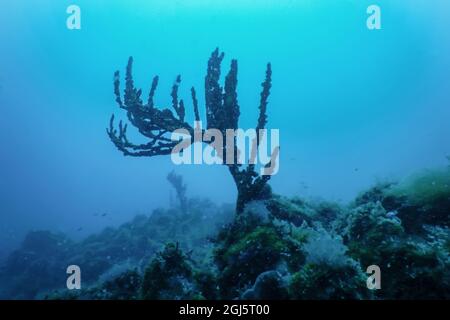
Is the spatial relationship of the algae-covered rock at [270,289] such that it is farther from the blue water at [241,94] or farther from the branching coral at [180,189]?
the blue water at [241,94]

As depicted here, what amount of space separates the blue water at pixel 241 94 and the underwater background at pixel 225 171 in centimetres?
33

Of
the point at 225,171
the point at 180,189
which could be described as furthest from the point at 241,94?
the point at 180,189

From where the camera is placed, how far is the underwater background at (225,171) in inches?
186

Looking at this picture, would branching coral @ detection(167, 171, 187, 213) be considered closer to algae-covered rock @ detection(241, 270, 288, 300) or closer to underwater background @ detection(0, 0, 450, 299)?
underwater background @ detection(0, 0, 450, 299)

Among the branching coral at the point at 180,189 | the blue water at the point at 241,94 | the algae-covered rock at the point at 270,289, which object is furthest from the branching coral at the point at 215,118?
the blue water at the point at 241,94

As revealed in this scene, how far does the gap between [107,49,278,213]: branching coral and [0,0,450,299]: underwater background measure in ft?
1.84

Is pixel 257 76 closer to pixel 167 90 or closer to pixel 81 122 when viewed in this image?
pixel 167 90

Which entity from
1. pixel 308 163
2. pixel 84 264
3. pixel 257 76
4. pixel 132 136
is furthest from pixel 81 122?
pixel 84 264

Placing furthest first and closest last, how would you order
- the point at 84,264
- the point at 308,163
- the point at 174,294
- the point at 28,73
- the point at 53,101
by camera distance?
the point at 53,101 → the point at 28,73 → the point at 308,163 → the point at 84,264 → the point at 174,294

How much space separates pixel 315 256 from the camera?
13.0ft

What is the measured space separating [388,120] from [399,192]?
6626 cm

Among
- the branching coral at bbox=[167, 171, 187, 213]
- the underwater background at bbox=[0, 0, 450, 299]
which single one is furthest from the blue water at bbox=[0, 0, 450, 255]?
the branching coral at bbox=[167, 171, 187, 213]

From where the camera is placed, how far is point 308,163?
61406 millimetres

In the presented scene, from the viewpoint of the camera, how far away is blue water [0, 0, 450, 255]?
52.1m
